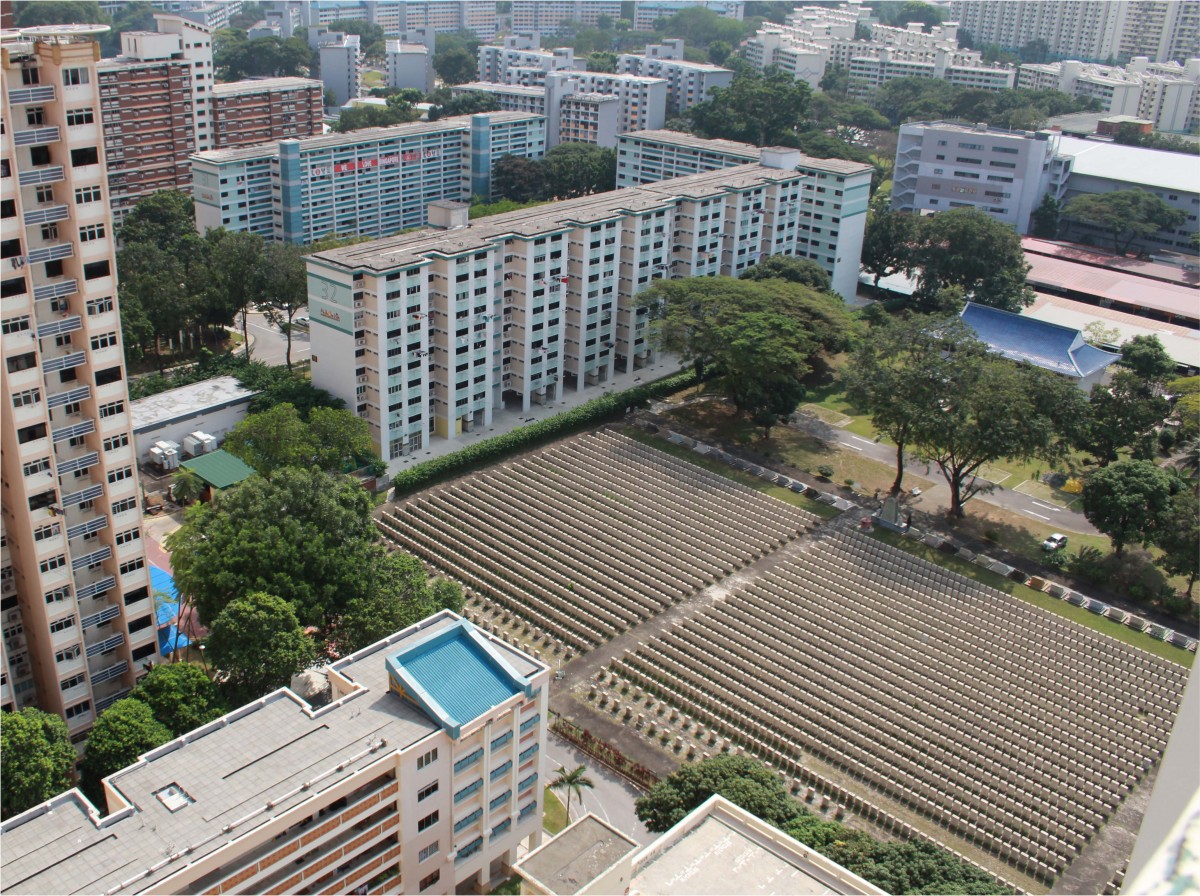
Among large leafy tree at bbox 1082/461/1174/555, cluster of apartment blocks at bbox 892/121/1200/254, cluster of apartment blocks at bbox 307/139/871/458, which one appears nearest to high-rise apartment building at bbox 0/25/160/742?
cluster of apartment blocks at bbox 307/139/871/458

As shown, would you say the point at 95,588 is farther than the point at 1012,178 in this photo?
No

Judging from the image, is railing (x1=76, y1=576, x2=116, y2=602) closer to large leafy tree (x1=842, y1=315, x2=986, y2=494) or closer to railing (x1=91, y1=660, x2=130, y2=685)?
railing (x1=91, y1=660, x2=130, y2=685)

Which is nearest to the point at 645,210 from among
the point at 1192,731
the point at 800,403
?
the point at 800,403

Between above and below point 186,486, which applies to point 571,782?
below

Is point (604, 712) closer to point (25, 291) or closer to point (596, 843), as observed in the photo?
point (596, 843)

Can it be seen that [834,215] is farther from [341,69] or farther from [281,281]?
[341,69]

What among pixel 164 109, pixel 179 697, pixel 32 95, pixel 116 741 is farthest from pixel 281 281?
pixel 116 741

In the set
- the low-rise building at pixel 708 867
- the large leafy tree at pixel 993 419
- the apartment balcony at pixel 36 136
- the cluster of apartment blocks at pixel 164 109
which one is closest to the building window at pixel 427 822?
the low-rise building at pixel 708 867

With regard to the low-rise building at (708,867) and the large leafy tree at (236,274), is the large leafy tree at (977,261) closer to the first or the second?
the large leafy tree at (236,274)
